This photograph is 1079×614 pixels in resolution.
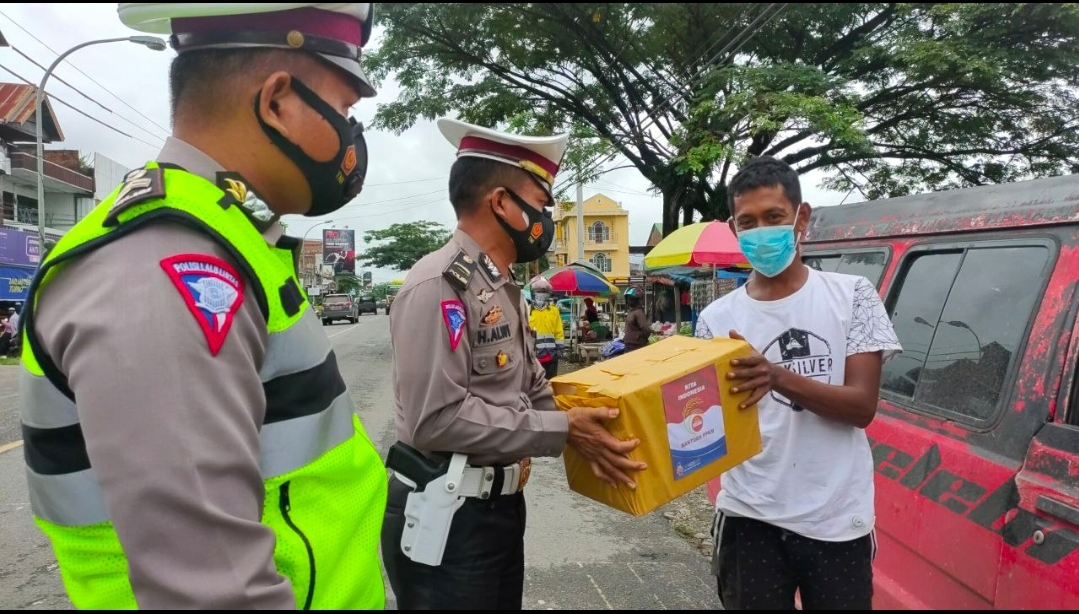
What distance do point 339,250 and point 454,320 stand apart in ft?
233

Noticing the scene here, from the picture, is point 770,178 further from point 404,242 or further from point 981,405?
point 404,242

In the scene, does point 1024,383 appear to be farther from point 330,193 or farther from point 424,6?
point 424,6

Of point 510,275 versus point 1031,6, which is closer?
point 510,275

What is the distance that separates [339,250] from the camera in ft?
228

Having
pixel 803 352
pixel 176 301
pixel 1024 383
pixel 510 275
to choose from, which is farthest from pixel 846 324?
pixel 176 301

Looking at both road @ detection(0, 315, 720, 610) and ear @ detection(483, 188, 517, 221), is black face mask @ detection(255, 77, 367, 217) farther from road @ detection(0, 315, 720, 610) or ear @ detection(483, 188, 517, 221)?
road @ detection(0, 315, 720, 610)

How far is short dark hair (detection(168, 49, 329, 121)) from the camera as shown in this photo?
3.33 feet

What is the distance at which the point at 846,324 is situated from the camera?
1905 mm

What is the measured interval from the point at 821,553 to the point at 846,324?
0.64m

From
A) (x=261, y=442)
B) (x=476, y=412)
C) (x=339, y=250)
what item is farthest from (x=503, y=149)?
(x=339, y=250)

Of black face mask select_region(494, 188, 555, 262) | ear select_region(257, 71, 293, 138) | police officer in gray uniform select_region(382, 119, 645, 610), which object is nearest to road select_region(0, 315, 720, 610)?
police officer in gray uniform select_region(382, 119, 645, 610)

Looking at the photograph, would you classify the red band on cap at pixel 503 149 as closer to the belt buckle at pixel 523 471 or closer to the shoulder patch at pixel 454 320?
the shoulder patch at pixel 454 320

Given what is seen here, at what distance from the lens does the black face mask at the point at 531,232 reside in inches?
80.1

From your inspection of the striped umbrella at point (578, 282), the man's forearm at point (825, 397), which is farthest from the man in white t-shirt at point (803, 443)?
the striped umbrella at point (578, 282)
